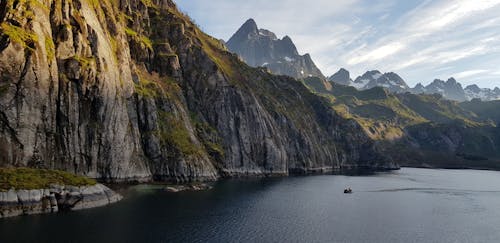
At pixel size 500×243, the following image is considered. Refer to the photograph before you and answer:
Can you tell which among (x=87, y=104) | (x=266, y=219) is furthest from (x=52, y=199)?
(x=87, y=104)

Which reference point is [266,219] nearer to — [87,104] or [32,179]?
[32,179]

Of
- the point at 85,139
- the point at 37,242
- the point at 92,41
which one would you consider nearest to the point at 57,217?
the point at 37,242

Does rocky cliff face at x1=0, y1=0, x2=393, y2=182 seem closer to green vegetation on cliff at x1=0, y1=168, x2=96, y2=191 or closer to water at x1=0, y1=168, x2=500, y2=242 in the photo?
green vegetation on cliff at x1=0, y1=168, x2=96, y2=191

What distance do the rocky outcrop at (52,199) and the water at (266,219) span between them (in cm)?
398

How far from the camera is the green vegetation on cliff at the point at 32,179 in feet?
289

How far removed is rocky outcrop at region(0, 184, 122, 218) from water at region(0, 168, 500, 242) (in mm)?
3976

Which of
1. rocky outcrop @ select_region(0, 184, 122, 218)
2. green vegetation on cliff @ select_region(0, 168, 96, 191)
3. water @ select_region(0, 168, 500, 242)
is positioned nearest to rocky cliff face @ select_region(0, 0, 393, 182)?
green vegetation on cliff @ select_region(0, 168, 96, 191)

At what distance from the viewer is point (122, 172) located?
14250 cm

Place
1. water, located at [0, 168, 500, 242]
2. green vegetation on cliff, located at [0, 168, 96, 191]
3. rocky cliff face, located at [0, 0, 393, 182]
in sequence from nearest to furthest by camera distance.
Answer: water, located at [0, 168, 500, 242] < green vegetation on cliff, located at [0, 168, 96, 191] < rocky cliff face, located at [0, 0, 393, 182]

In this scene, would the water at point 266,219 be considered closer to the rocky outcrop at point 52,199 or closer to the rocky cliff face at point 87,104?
the rocky outcrop at point 52,199

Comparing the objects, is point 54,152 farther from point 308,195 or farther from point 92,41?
point 308,195

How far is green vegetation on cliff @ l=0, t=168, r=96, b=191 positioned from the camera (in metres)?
88.0

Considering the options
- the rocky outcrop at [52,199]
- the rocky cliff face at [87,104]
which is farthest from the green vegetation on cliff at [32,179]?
the rocky cliff face at [87,104]

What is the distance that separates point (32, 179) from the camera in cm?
9338
